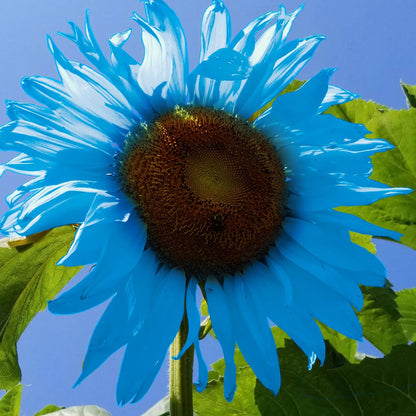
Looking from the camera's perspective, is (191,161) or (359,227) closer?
(359,227)

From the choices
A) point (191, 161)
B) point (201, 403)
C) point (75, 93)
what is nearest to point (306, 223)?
point (191, 161)

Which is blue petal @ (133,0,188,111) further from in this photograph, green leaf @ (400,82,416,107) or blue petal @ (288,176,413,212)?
green leaf @ (400,82,416,107)

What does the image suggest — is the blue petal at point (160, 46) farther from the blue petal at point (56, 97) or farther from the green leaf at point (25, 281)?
the green leaf at point (25, 281)

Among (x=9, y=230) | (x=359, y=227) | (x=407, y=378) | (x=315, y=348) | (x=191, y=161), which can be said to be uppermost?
(x=9, y=230)

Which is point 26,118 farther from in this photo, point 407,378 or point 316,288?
point 407,378

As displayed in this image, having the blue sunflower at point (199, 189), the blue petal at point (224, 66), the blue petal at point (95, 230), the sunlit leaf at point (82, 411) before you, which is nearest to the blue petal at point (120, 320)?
the blue sunflower at point (199, 189)

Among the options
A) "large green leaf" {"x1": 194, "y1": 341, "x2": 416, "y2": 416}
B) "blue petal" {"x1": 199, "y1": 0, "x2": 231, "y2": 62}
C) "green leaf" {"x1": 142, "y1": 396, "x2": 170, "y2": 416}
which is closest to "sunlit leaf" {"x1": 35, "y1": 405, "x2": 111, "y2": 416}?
"green leaf" {"x1": 142, "y1": 396, "x2": 170, "y2": 416}

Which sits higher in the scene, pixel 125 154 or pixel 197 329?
pixel 125 154

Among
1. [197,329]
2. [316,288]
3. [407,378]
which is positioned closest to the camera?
[197,329]
